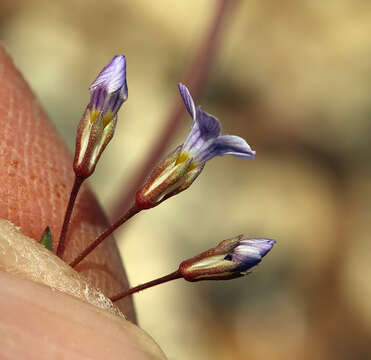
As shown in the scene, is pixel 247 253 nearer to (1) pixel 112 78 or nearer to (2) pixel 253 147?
(1) pixel 112 78

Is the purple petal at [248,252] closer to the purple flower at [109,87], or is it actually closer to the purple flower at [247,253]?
the purple flower at [247,253]

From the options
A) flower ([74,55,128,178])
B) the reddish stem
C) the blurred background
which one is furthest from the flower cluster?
the blurred background

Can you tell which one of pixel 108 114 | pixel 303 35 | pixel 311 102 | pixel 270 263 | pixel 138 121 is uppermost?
pixel 108 114

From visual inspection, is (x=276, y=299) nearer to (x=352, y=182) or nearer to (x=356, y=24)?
(x=352, y=182)

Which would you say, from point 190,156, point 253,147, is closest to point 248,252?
point 190,156

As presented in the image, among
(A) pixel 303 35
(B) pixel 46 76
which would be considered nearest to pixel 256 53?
(A) pixel 303 35
